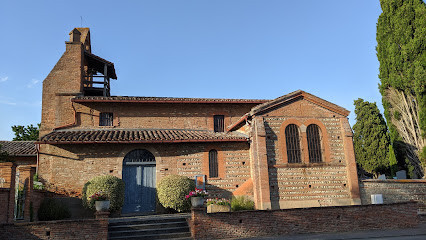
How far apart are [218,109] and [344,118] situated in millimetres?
7485

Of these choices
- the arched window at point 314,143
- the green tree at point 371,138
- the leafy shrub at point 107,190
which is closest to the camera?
the leafy shrub at point 107,190

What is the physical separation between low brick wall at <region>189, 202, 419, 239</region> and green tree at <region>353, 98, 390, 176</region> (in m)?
14.8

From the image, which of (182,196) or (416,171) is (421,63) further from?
(182,196)

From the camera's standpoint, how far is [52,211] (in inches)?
535

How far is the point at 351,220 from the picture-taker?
40.6ft

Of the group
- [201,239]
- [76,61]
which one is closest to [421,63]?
[201,239]

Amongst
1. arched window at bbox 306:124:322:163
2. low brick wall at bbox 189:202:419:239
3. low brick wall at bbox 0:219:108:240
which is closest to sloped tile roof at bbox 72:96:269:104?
arched window at bbox 306:124:322:163

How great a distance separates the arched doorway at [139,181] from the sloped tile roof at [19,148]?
5.80 metres

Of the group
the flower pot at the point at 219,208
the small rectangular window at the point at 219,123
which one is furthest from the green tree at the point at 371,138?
the flower pot at the point at 219,208

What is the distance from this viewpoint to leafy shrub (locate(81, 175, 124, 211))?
46.0 feet

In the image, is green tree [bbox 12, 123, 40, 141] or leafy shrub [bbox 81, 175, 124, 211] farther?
green tree [bbox 12, 123, 40, 141]

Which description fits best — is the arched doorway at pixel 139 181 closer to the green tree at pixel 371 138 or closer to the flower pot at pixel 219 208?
the flower pot at pixel 219 208

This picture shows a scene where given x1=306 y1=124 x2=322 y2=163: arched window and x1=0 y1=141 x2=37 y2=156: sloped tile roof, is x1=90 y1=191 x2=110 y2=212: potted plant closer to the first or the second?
x1=0 y1=141 x2=37 y2=156: sloped tile roof

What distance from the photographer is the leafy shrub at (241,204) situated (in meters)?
14.2
